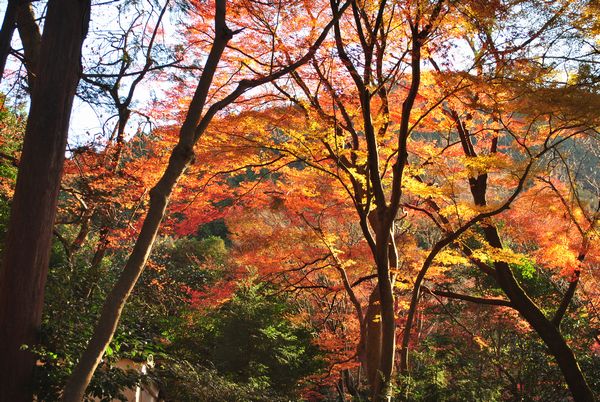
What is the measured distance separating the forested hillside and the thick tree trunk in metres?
0.01

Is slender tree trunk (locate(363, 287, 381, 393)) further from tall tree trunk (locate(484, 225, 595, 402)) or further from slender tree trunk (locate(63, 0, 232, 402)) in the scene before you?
slender tree trunk (locate(63, 0, 232, 402))

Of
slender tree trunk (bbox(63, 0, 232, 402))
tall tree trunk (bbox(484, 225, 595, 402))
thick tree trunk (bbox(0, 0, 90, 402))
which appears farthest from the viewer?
tall tree trunk (bbox(484, 225, 595, 402))

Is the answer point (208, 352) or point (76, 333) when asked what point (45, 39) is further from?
point (208, 352)

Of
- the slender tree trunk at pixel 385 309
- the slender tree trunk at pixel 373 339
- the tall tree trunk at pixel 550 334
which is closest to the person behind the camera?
the slender tree trunk at pixel 385 309

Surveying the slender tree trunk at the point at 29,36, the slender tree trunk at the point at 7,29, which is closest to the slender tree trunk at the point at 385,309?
the slender tree trunk at the point at 7,29

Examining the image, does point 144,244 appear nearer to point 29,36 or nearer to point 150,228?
point 150,228

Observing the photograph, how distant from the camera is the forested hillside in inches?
174

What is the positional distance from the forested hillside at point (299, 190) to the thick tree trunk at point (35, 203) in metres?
0.01

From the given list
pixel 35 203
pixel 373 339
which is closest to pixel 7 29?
pixel 35 203

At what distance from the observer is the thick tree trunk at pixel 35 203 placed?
434 cm

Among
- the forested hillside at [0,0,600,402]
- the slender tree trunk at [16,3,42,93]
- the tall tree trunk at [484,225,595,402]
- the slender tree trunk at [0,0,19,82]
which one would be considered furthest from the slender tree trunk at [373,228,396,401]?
the slender tree trunk at [16,3,42,93]

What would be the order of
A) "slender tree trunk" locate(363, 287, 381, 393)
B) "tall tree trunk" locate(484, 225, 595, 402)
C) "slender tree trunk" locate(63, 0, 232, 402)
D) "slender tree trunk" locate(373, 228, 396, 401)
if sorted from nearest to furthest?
"slender tree trunk" locate(63, 0, 232, 402)
"slender tree trunk" locate(373, 228, 396, 401)
"tall tree trunk" locate(484, 225, 595, 402)
"slender tree trunk" locate(363, 287, 381, 393)

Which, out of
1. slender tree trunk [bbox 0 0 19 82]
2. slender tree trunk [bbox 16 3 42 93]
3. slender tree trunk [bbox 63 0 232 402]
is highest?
slender tree trunk [bbox 16 3 42 93]

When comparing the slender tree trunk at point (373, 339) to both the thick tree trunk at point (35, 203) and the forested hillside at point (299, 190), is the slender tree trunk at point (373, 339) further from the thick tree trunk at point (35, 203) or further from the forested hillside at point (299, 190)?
the thick tree trunk at point (35, 203)
